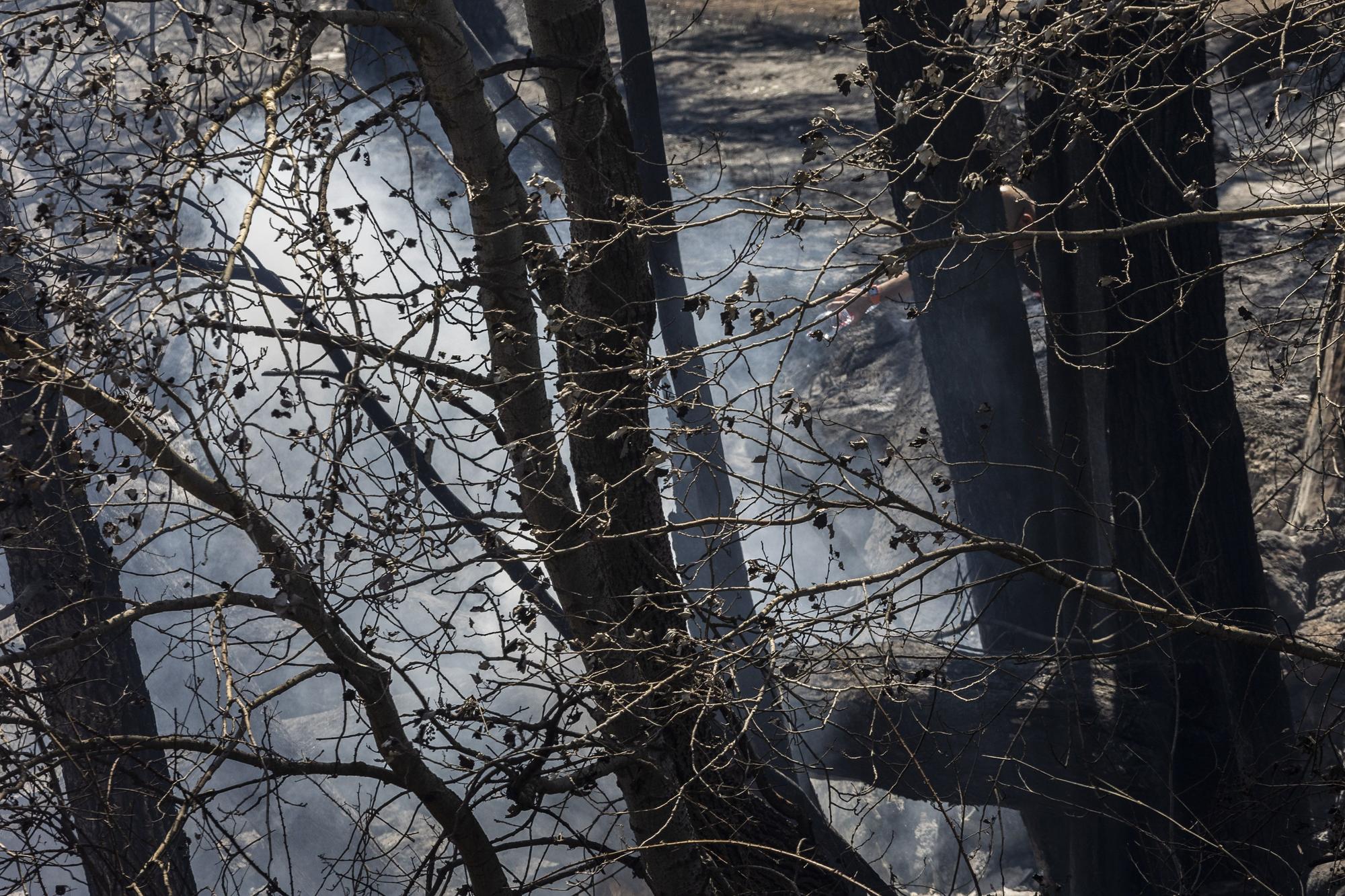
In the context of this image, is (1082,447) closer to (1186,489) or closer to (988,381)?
(988,381)

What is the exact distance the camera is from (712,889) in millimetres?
3791

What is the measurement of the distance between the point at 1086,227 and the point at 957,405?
187 centimetres

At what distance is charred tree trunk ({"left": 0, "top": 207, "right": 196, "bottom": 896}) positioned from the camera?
3141mm

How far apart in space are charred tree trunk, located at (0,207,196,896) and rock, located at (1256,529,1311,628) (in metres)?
6.67

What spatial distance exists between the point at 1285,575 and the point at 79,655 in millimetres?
7429

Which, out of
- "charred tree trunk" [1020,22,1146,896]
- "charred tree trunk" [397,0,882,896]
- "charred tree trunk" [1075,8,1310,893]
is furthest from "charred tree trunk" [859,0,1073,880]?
"charred tree trunk" [397,0,882,896]

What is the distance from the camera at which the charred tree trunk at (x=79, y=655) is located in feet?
10.3

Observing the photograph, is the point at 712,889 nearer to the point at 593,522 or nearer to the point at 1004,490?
the point at 593,522

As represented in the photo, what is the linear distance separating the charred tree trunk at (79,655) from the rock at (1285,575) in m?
6.67

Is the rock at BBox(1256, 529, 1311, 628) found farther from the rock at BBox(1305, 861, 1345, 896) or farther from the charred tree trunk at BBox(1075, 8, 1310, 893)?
the rock at BBox(1305, 861, 1345, 896)

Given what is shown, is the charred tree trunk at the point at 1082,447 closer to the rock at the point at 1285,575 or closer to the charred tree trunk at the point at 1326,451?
the charred tree trunk at the point at 1326,451

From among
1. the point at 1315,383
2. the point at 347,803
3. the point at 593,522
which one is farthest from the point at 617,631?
the point at 347,803

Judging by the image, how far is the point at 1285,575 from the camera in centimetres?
748

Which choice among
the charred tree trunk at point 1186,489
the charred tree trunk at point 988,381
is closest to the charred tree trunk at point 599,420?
the charred tree trunk at point 1186,489
